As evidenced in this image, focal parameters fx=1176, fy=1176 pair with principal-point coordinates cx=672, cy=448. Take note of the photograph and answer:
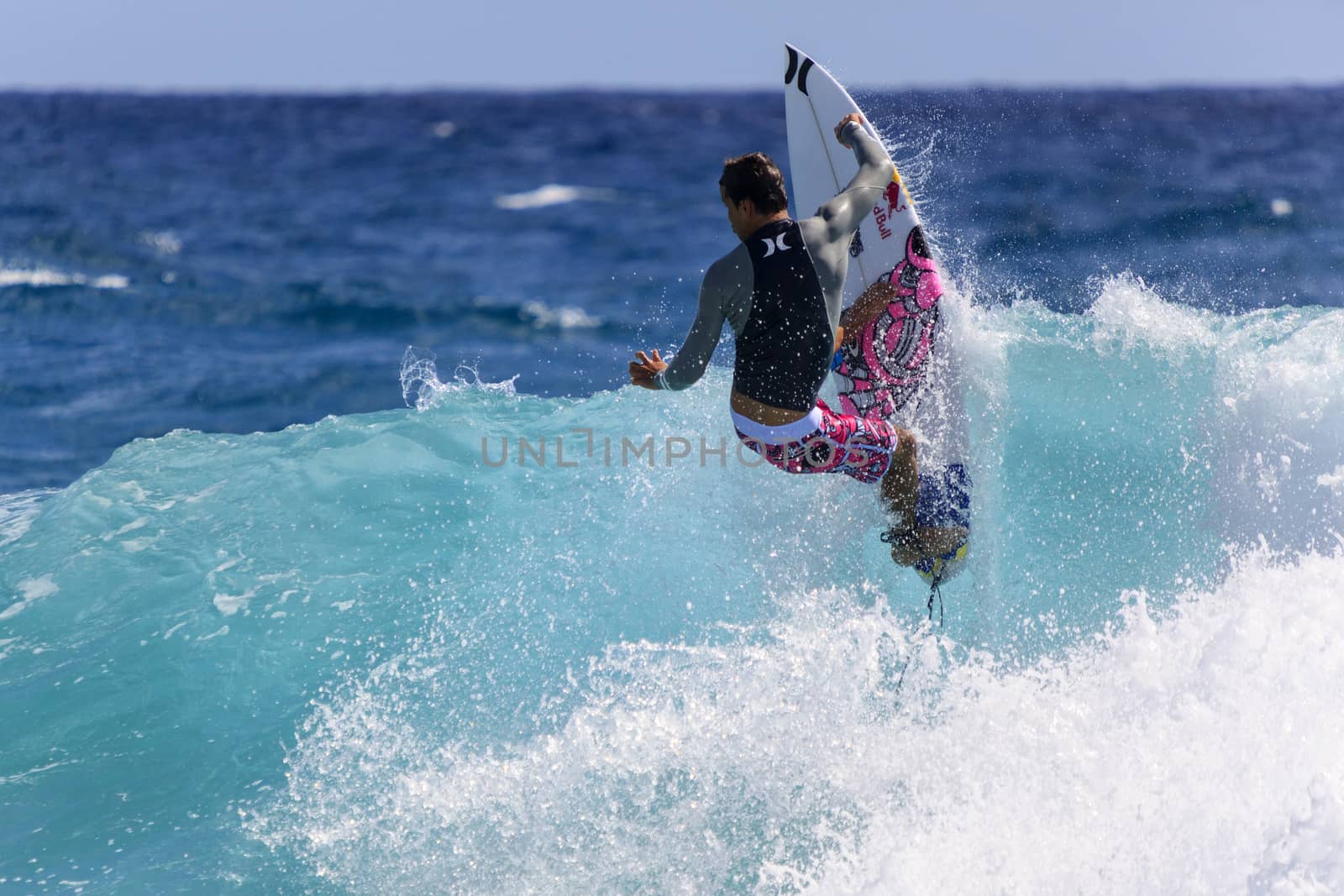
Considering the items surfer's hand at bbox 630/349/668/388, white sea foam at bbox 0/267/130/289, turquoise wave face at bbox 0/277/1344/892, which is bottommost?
white sea foam at bbox 0/267/130/289

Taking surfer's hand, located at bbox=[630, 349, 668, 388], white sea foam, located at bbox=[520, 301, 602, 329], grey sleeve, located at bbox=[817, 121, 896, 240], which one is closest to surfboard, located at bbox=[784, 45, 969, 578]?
grey sleeve, located at bbox=[817, 121, 896, 240]

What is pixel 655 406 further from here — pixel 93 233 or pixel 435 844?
pixel 93 233

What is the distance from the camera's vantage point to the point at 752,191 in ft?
15.0

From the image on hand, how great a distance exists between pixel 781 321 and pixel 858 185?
0.75m

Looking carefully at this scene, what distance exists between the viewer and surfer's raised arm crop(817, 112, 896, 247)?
4805 millimetres

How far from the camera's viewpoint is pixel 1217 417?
6680mm

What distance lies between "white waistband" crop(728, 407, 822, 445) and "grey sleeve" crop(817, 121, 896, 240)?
75 centimetres

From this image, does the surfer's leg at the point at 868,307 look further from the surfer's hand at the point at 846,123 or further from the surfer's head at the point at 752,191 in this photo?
the surfer's head at the point at 752,191

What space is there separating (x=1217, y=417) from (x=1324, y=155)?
3203cm

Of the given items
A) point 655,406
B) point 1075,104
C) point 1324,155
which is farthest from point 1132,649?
point 1075,104

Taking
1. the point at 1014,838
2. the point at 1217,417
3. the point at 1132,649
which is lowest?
the point at 1014,838

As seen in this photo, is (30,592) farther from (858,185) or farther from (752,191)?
(858,185)

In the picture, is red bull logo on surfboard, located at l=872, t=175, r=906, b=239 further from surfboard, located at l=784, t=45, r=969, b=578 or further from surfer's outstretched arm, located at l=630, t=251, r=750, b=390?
surfer's outstretched arm, located at l=630, t=251, r=750, b=390

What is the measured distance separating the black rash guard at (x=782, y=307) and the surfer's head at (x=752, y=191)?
5 centimetres
